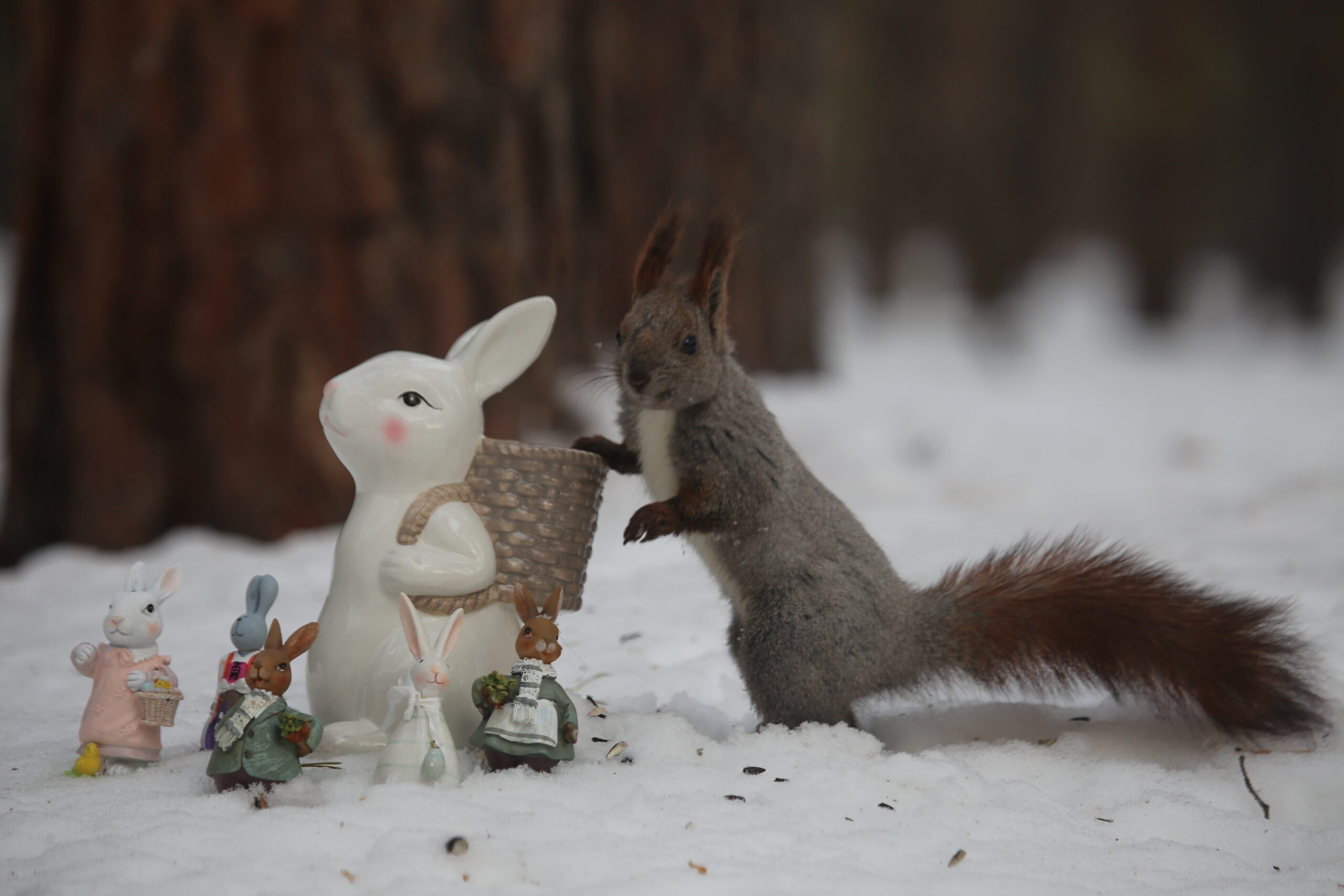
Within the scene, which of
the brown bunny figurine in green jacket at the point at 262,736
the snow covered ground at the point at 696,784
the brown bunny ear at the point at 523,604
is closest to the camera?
the snow covered ground at the point at 696,784

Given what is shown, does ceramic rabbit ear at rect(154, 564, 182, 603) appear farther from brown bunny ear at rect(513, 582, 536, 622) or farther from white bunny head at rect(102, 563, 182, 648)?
brown bunny ear at rect(513, 582, 536, 622)

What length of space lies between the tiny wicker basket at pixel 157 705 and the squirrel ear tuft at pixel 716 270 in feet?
3.46

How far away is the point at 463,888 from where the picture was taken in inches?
50.9

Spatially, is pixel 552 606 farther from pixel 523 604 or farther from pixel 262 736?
pixel 262 736

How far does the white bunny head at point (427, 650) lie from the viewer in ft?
5.20

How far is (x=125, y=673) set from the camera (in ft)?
5.50

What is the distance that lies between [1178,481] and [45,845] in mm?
4810

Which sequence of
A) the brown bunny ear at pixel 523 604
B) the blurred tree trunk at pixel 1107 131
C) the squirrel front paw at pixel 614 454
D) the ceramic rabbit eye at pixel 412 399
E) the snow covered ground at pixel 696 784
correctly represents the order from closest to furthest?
1. the snow covered ground at pixel 696 784
2. the brown bunny ear at pixel 523 604
3. the ceramic rabbit eye at pixel 412 399
4. the squirrel front paw at pixel 614 454
5. the blurred tree trunk at pixel 1107 131

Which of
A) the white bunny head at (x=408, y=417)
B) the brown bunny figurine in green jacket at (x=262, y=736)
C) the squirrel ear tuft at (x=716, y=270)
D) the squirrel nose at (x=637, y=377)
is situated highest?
the squirrel ear tuft at (x=716, y=270)

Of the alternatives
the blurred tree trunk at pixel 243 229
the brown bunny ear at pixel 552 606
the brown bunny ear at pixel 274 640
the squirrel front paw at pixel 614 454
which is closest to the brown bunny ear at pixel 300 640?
the brown bunny ear at pixel 274 640

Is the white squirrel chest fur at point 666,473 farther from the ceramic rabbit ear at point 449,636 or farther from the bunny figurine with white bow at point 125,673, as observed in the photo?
the bunny figurine with white bow at point 125,673

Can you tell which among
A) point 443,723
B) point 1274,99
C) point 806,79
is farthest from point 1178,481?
point 1274,99

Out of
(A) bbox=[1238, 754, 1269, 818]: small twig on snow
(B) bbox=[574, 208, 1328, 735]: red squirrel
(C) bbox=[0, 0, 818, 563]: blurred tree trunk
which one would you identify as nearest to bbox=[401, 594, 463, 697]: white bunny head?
(B) bbox=[574, 208, 1328, 735]: red squirrel

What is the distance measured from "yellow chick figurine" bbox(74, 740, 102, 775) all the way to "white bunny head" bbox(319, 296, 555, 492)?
56 centimetres
